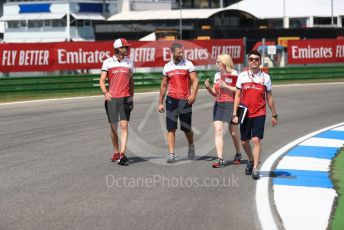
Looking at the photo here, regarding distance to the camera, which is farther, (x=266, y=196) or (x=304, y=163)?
(x=304, y=163)

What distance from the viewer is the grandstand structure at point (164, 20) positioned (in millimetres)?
57000

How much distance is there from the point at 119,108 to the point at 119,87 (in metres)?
0.31

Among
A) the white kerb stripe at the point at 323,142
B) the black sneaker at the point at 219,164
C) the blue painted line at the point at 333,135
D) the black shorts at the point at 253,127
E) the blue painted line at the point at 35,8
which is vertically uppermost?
the blue painted line at the point at 35,8

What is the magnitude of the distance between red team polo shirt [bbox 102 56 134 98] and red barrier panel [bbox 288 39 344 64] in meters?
22.3

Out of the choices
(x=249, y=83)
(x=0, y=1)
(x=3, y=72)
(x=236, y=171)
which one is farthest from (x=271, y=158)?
(x=0, y=1)

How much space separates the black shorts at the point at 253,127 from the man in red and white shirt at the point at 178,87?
53.1 inches

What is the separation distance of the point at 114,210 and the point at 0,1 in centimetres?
9450

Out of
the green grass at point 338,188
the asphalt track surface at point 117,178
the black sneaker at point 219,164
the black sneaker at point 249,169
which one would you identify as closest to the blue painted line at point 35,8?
the asphalt track surface at point 117,178

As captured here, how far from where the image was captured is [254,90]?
29.9 feet

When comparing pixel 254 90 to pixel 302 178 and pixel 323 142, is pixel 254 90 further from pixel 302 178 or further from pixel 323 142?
pixel 323 142

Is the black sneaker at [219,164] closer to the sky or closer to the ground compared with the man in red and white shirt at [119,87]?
closer to the ground

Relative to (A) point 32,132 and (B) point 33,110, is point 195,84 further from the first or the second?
(B) point 33,110

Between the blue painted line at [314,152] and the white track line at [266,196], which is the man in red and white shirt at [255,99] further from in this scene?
the blue painted line at [314,152]

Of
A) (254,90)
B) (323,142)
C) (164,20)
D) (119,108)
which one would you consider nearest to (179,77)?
(119,108)
